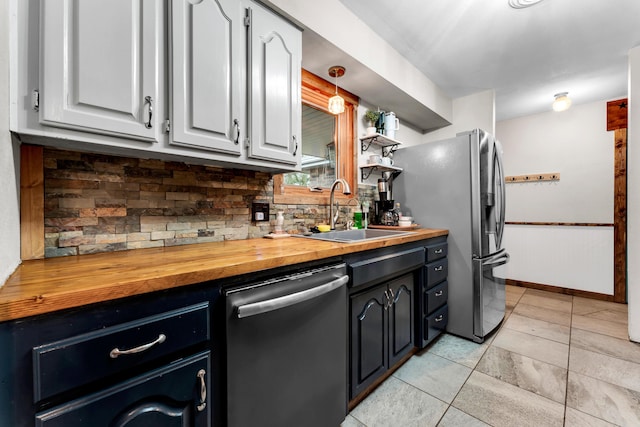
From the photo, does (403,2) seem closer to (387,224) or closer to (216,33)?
(216,33)

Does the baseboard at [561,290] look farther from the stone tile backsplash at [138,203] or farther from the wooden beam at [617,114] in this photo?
the stone tile backsplash at [138,203]

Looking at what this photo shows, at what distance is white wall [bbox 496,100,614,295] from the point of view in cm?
319

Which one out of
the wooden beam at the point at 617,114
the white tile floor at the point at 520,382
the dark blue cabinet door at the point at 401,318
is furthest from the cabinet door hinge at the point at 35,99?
the wooden beam at the point at 617,114

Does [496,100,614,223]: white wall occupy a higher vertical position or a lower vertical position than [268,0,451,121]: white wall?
lower

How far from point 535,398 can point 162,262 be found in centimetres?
211

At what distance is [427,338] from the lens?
77.4 inches

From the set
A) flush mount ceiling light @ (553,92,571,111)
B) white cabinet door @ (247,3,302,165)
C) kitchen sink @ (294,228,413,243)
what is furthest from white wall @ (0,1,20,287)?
Answer: flush mount ceiling light @ (553,92,571,111)

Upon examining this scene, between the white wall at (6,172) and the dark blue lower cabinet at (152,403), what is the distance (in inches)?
14.8

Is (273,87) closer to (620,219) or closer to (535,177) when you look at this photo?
(535,177)

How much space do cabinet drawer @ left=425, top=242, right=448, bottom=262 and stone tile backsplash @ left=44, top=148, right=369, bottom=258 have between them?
4.13 feet

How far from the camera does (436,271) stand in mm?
2080

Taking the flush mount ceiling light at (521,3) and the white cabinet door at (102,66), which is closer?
the white cabinet door at (102,66)

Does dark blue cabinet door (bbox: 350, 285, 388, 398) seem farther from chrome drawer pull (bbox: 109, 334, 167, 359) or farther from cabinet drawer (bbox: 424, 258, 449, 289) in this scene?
chrome drawer pull (bbox: 109, 334, 167, 359)

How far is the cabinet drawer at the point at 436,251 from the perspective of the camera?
6.52 feet
